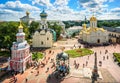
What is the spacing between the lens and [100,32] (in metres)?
51.8

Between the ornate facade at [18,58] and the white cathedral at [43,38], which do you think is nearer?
the ornate facade at [18,58]

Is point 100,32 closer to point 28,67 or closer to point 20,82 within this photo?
point 28,67

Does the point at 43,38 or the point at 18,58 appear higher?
the point at 43,38

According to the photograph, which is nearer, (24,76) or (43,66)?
(24,76)

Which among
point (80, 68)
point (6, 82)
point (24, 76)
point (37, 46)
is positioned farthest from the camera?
point (37, 46)

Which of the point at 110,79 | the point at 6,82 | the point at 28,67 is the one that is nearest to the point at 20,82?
the point at 6,82

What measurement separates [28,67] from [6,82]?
255 inches

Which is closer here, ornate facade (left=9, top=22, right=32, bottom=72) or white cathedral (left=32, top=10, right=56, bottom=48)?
ornate facade (left=9, top=22, right=32, bottom=72)

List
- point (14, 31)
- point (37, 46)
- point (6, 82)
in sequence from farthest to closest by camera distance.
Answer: point (37, 46), point (14, 31), point (6, 82)

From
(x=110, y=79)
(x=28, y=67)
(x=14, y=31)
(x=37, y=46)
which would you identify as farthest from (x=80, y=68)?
(x=37, y=46)

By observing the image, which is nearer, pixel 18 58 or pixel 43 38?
pixel 18 58

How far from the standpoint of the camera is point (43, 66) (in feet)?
95.5

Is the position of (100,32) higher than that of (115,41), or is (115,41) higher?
(100,32)

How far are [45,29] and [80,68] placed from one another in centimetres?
2252
